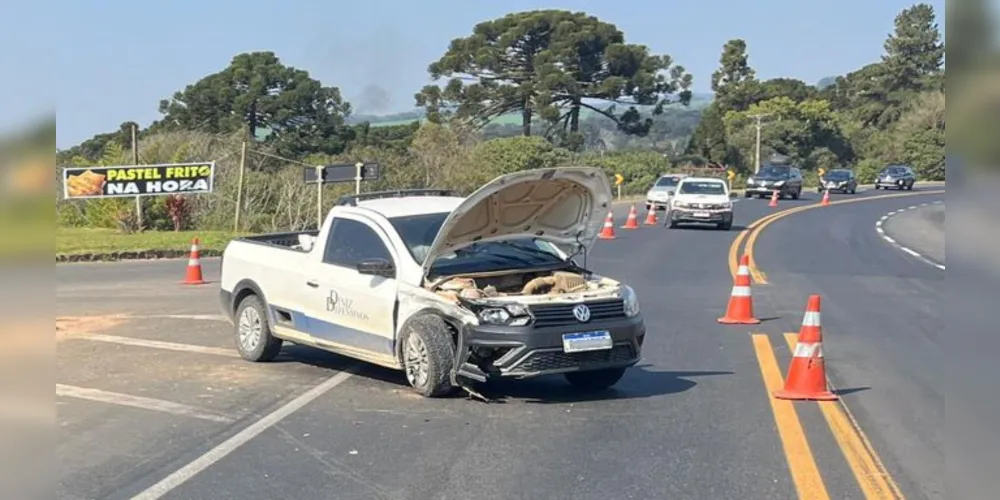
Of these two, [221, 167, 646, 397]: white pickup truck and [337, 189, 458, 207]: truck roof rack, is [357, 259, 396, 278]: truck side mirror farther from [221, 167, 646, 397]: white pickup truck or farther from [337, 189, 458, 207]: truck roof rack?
[337, 189, 458, 207]: truck roof rack

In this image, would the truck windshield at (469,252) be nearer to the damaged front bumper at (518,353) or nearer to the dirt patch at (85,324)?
the damaged front bumper at (518,353)

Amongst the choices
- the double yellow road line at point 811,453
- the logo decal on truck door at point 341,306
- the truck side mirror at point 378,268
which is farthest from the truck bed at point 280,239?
the double yellow road line at point 811,453

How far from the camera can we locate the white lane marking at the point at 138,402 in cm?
884

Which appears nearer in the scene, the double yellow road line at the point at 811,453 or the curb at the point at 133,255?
the double yellow road line at the point at 811,453

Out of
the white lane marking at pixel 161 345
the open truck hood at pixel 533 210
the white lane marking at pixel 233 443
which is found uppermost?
the open truck hood at pixel 533 210

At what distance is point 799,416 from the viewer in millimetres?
8656

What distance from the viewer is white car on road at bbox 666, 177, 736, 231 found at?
3284 centimetres

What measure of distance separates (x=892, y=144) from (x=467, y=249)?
8244 cm

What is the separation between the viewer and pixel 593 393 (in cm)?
972

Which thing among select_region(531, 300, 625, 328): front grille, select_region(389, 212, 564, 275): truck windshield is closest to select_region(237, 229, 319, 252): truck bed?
select_region(389, 212, 564, 275): truck windshield

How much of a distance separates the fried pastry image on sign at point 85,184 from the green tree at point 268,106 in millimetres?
31300

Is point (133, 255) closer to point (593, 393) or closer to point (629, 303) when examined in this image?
point (593, 393)

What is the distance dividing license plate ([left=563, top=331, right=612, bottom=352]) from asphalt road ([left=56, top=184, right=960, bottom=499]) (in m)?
0.47
